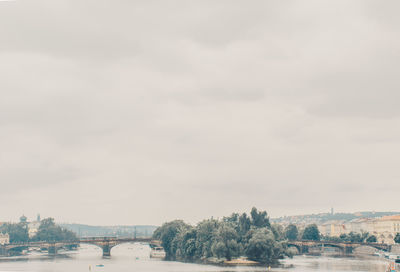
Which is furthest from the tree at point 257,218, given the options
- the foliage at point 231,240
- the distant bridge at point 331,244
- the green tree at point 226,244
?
the distant bridge at point 331,244

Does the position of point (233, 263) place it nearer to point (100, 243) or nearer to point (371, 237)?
point (100, 243)

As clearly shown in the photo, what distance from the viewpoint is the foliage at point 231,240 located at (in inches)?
4338

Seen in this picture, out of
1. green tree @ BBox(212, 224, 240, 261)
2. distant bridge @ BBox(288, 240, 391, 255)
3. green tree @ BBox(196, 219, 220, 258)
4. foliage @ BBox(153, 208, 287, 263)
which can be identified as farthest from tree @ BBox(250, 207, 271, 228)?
distant bridge @ BBox(288, 240, 391, 255)

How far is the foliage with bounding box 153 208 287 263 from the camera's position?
362ft

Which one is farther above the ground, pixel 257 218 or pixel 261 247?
pixel 257 218

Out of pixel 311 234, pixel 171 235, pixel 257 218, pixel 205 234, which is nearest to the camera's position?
pixel 205 234

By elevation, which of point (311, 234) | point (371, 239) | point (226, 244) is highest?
point (311, 234)

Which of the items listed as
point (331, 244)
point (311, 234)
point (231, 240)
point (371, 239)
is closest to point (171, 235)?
point (231, 240)

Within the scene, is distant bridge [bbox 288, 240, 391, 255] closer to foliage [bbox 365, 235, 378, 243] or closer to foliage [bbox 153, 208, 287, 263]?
foliage [bbox 365, 235, 378, 243]

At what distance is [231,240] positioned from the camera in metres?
110

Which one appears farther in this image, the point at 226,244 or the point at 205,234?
the point at 205,234

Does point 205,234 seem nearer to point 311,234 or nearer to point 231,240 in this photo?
point 231,240

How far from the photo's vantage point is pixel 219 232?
4368 inches

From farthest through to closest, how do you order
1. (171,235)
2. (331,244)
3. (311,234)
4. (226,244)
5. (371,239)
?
(311,234) → (371,239) → (331,244) → (171,235) → (226,244)
